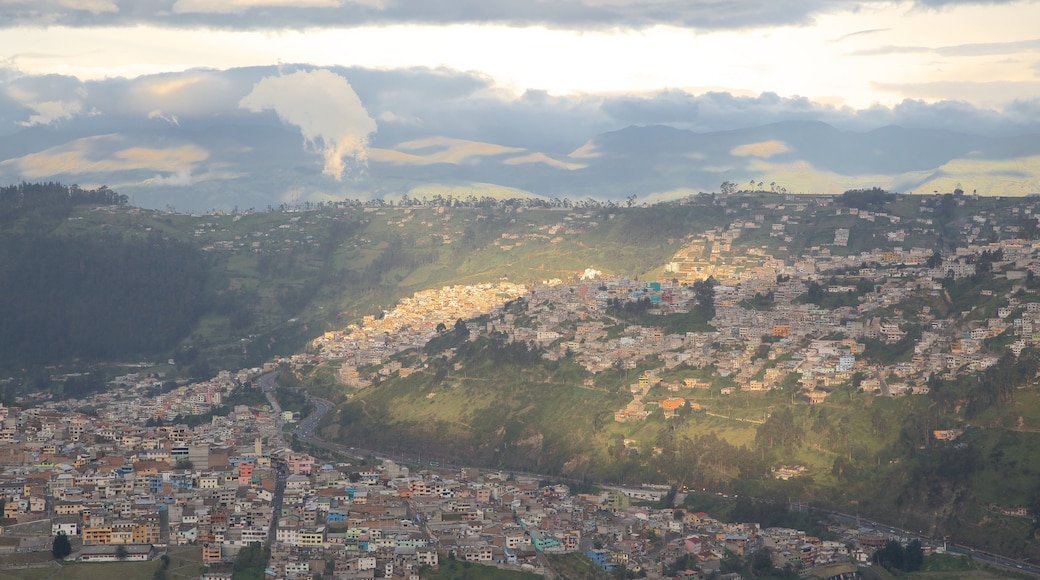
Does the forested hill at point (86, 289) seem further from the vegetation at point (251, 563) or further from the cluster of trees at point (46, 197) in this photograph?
the vegetation at point (251, 563)

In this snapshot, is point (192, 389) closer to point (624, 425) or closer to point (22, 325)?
point (22, 325)

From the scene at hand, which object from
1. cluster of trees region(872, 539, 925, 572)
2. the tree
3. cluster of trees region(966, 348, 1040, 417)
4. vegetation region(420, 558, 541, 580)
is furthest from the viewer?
cluster of trees region(966, 348, 1040, 417)

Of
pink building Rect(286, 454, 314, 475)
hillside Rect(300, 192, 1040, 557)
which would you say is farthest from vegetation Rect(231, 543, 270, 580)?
hillside Rect(300, 192, 1040, 557)

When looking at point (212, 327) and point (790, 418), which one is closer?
point (790, 418)

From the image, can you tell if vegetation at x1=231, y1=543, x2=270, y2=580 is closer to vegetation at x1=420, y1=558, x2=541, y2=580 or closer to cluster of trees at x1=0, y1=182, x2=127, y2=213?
vegetation at x1=420, y1=558, x2=541, y2=580

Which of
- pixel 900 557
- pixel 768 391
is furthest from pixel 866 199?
pixel 900 557

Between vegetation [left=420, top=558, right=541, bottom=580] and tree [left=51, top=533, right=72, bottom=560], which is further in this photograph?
vegetation [left=420, top=558, right=541, bottom=580]

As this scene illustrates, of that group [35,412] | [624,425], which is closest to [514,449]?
[624,425]

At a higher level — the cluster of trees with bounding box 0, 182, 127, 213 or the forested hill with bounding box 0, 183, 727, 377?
the cluster of trees with bounding box 0, 182, 127, 213
